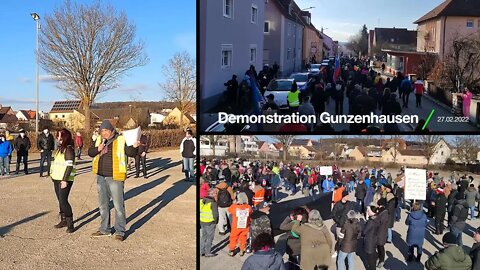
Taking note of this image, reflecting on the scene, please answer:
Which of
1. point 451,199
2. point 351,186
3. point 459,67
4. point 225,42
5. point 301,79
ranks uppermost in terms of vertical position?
point 225,42

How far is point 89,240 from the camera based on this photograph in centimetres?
562

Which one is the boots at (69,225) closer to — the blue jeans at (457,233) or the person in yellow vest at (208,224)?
the person in yellow vest at (208,224)

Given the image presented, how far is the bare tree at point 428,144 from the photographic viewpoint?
3.66 metres

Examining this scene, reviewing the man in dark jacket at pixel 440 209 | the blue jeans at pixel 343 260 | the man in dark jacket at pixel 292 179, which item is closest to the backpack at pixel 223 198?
the man in dark jacket at pixel 292 179

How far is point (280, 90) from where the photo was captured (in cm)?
371

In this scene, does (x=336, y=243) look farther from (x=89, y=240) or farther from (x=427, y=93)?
(x=89, y=240)

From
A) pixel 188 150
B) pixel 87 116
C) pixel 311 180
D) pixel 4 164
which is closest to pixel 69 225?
pixel 188 150

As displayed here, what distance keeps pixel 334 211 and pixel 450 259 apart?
36.6 inches

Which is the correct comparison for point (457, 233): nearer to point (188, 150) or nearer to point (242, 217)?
point (242, 217)

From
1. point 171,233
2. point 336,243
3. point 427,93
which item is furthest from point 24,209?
point 427,93

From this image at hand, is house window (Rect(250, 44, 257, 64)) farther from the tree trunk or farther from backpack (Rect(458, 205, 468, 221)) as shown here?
the tree trunk

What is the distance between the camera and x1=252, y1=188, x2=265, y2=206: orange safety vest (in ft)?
12.4

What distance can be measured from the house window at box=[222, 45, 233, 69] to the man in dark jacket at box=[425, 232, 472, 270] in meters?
2.19

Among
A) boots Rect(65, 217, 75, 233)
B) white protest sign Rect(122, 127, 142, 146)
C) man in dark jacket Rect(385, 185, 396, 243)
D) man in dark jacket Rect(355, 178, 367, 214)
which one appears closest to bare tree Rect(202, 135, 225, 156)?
man in dark jacket Rect(355, 178, 367, 214)
